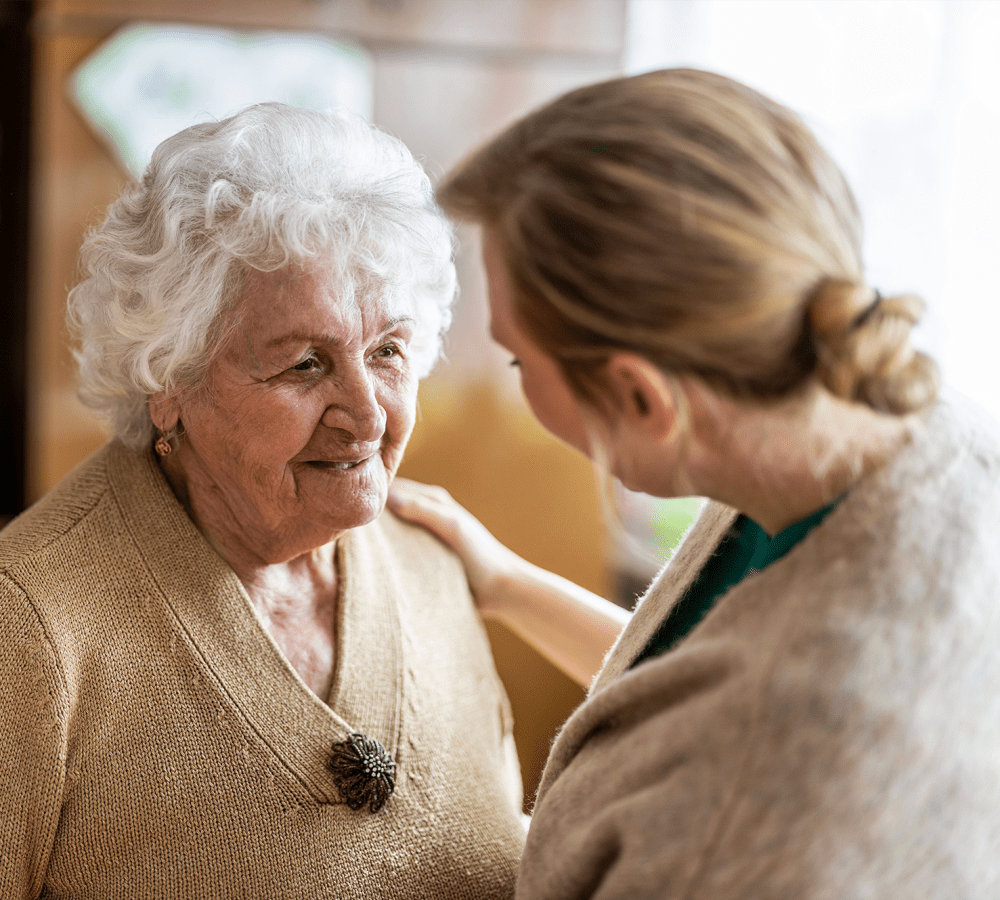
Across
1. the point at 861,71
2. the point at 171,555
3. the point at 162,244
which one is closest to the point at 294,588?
the point at 171,555

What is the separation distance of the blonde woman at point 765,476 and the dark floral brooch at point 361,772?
43 centimetres

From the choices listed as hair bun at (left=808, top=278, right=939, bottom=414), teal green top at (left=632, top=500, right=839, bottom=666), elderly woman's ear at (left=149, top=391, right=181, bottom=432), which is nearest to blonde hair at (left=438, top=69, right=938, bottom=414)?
hair bun at (left=808, top=278, right=939, bottom=414)

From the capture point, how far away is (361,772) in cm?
119

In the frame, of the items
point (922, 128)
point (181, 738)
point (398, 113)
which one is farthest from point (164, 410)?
point (398, 113)

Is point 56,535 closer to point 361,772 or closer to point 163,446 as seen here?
point 163,446

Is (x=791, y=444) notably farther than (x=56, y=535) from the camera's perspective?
No

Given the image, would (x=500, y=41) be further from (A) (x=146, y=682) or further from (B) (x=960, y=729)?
(B) (x=960, y=729)

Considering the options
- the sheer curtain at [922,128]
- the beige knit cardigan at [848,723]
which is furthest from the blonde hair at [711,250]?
the sheer curtain at [922,128]

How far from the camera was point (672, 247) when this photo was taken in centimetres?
70

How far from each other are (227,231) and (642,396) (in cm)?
65

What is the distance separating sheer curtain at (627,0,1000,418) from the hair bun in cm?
85

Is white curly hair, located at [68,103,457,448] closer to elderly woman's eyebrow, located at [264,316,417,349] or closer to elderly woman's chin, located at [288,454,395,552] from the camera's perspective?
elderly woman's eyebrow, located at [264,316,417,349]

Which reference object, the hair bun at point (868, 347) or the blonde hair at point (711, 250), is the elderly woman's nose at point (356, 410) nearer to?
the blonde hair at point (711, 250)

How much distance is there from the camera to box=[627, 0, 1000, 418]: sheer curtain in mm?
1642
